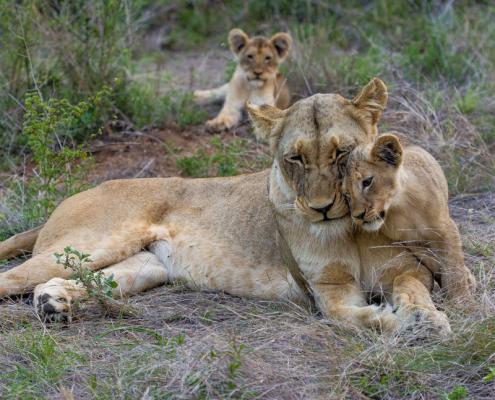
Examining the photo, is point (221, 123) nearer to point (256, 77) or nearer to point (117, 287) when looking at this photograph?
point (256, 77)

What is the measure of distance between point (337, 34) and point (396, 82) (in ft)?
7.70

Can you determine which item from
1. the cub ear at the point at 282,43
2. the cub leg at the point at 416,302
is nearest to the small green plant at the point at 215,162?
the cub ear at the point at 282,43

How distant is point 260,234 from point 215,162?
5.54 feet

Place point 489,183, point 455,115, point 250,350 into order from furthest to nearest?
point 455,115 → point 489,183 → point 250,350

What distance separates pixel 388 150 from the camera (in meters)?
3.59

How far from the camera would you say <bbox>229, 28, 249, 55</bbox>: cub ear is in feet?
24.2

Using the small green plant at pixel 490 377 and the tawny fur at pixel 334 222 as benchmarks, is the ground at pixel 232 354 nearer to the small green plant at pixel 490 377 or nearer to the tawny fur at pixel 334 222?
the small green plant at pixel 490 377

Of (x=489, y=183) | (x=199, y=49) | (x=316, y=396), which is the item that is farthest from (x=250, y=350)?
(x=199, y=49)

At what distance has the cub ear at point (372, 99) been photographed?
3936 mm

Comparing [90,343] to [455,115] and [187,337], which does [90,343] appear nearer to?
[187,337]

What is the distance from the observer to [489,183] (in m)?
5.53

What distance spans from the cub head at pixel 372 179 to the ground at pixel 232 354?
42cm

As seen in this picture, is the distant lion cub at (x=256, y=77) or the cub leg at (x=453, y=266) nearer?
the cub leg at (x=453, y=266)

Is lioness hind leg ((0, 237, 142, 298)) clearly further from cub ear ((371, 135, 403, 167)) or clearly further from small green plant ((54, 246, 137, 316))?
cub ear ((371, 135, 403, 167))
